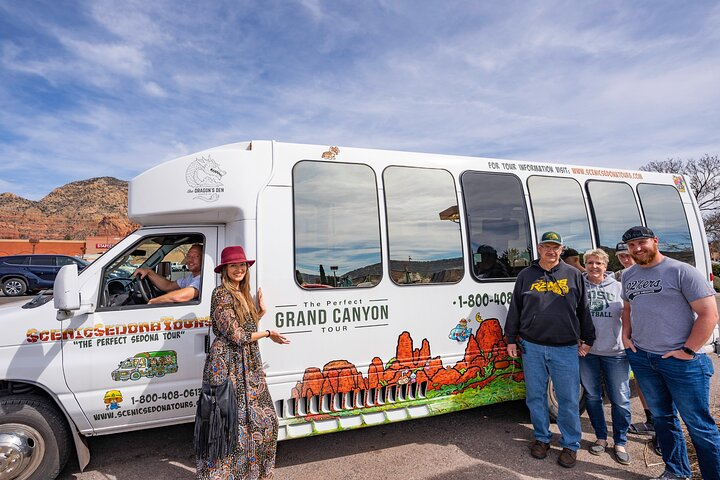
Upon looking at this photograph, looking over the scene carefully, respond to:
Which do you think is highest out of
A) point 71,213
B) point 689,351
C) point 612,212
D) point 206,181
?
point 71,213

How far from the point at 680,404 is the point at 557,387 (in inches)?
36.6

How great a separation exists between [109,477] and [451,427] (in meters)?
3.42

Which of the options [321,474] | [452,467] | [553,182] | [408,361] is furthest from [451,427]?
[553,182]

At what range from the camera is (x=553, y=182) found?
15.8ft

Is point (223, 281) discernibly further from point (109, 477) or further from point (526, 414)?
point (526, 414)

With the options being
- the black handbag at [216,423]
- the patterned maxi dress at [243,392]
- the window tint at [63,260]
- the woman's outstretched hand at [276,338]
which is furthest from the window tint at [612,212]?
the window tint at [63,260]

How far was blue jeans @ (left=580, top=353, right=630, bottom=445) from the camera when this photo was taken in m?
3.88

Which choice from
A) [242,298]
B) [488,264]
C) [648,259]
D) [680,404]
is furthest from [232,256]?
[680,404]

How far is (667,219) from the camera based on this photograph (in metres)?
5.31

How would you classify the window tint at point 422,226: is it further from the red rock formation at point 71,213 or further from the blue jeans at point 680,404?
the red rock formation at point 71,213

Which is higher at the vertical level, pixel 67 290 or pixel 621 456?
pixel 67 290

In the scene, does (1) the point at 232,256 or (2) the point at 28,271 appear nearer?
(1) the point at 232,256

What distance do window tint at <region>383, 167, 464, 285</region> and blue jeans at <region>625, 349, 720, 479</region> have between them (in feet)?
5.85

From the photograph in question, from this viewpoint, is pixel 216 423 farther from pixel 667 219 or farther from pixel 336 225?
pixel 667 219
